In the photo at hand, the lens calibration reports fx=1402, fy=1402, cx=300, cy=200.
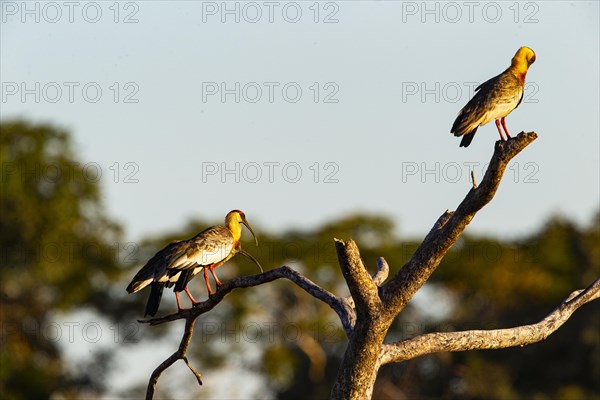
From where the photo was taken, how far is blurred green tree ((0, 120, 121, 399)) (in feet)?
167

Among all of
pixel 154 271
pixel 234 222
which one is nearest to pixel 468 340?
pixel 154 271

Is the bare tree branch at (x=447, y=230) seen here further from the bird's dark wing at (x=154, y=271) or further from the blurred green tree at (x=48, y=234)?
the blurred green tree at (x=48, y=234)

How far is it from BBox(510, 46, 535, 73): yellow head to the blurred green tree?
37161 millimetres

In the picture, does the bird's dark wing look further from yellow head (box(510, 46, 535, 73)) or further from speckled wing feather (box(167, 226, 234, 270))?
yellow head (box(510, 46, 535, 73))

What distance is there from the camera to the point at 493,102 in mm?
13320

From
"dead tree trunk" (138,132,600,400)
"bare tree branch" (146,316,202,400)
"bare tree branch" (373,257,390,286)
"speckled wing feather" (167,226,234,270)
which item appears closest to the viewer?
"dead tree trunk" (138,132,600,400)

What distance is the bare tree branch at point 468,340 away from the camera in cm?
1200

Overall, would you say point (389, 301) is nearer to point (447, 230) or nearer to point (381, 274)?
point (447, 230)

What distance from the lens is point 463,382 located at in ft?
152

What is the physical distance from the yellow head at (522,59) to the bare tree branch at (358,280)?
3881mm

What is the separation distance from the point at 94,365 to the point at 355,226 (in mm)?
11189

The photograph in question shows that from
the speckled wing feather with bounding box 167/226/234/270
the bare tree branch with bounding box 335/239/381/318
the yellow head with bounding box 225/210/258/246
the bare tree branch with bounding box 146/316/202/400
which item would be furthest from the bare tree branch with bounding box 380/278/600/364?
the yellow head with bounding box 225/210/258/246

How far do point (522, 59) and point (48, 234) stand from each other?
4049cm

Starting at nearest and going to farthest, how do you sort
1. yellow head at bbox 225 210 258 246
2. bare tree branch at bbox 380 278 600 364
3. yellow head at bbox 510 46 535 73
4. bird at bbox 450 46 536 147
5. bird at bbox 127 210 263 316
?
bare tree branch at bbox 380 278 600 364
bird at bbox 450 46 536 147
bird at bbox 127 210 263 316
yellow head at bbox 510 46 535 73
yellow head at bbox 225 210 258 246
